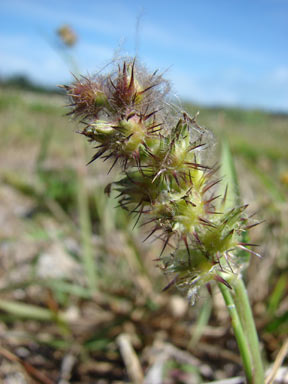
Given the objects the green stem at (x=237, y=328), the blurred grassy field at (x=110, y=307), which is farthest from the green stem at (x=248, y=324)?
the blurred grassy field at (x=110, y=307)

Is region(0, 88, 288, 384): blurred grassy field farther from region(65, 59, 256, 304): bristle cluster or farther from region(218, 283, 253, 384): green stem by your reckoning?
region(218, 283, 253, 384): green stem

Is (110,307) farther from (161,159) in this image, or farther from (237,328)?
(161,159)

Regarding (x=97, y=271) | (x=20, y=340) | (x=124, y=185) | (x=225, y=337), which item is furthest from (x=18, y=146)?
(x=124, y=185)

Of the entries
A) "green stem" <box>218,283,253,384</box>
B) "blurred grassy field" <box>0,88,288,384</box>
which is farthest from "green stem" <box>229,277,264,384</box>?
"blurred grassy field" <box>0,88,288,384</box>

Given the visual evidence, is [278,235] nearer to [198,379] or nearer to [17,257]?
[198,379]

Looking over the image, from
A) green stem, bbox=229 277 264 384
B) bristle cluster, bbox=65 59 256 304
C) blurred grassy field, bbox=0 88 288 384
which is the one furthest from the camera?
blurred grassy field, bbox=0 88 288 384

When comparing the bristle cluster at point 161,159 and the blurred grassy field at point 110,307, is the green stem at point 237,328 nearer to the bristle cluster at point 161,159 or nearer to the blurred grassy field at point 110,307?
the bristle cluster at point 161,159

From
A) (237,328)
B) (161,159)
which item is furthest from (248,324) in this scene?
(161,159)

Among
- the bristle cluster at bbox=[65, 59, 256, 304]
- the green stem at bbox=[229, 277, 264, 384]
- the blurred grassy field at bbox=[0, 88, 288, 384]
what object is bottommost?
the blurred grassy field at bbox=[0, 88, 288, 384]
